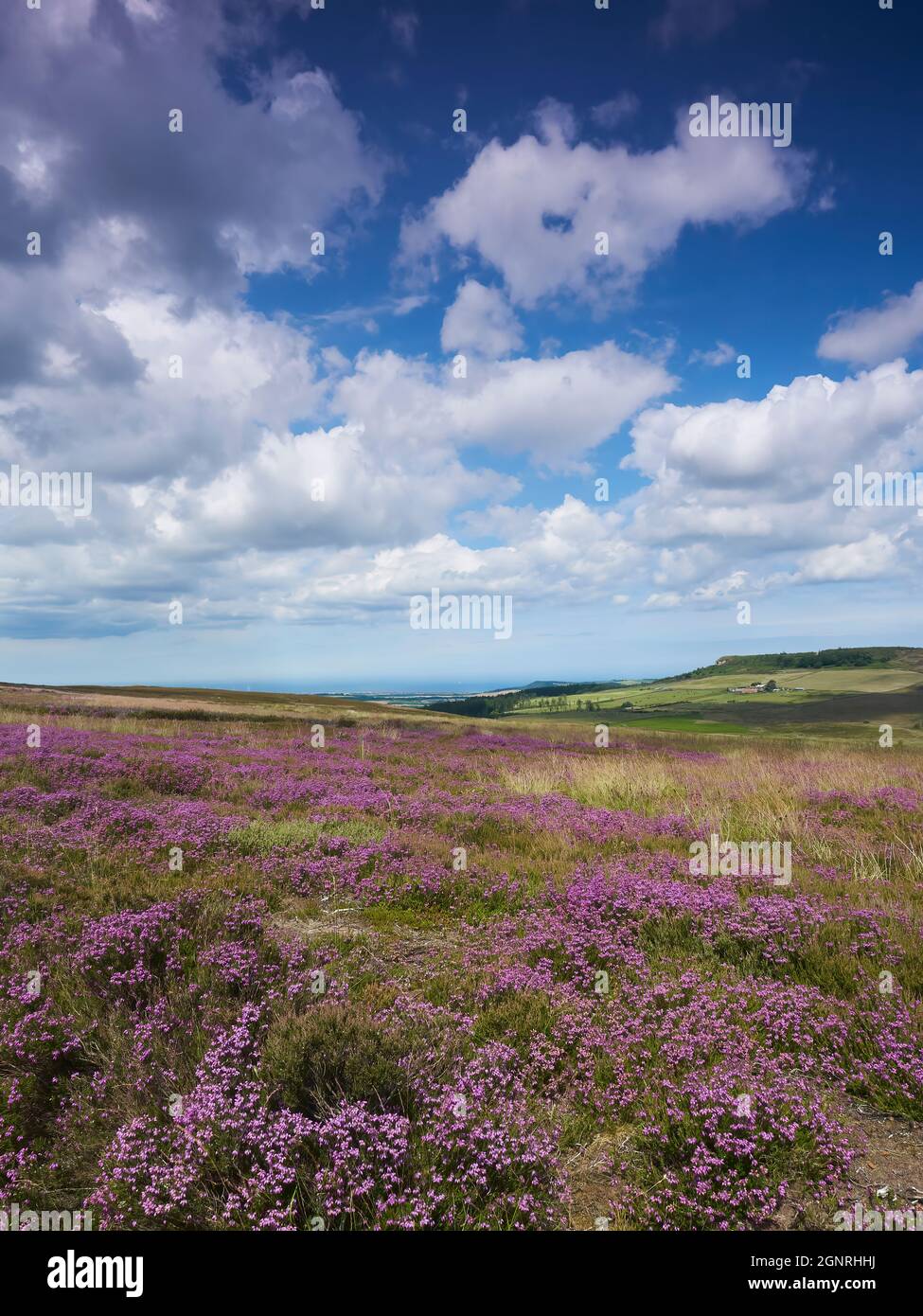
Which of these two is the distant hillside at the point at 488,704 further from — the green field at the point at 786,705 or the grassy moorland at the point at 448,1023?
the grassy moorland at the point at 448,1023

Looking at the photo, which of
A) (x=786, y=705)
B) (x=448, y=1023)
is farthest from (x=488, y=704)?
(x=448, y=1023)

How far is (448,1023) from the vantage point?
186 inches

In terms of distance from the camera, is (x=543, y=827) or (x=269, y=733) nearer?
(x=543, y=827)

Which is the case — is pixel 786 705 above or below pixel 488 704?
Answer: above

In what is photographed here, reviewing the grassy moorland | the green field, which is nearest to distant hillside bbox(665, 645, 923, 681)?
the green field

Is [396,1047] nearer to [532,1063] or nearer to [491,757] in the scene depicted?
[532,1063]

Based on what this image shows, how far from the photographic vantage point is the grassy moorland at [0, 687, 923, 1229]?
3.20m

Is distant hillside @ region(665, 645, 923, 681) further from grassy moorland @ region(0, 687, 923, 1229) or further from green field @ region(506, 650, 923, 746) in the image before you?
grassy moorland @ region(0, 687, 923, 1229)

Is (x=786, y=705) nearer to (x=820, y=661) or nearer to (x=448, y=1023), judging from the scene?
(x=448, y=1023)

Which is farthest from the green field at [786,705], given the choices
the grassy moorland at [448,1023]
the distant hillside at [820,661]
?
the grassy moorland at [448,1023]

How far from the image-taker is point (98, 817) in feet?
32.4
